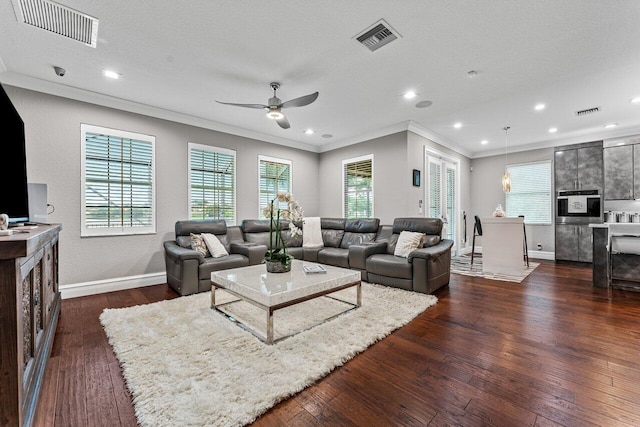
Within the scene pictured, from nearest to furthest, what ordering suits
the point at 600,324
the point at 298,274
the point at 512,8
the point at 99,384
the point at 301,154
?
1. the point at 99,384
2. the point at 512,8
3. the point at 600,324
4. the point at 298,274
5. the point at 301,154

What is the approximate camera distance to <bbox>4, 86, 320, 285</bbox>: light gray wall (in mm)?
3492

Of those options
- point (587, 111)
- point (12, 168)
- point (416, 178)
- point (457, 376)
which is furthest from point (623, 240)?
point (12, 168)

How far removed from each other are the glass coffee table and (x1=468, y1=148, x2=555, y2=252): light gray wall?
600cm

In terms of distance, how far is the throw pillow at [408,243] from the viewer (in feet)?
13.9

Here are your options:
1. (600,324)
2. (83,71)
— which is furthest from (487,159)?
(83,71)

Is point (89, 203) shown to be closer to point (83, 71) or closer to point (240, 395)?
point (83, 71)

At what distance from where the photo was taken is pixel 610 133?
5660 mm

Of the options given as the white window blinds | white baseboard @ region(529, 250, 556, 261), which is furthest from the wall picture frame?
white baseboard @ region(529, 250, 556, 261)

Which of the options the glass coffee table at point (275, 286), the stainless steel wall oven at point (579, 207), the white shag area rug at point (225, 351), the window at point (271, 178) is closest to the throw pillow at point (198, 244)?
the white shag area rug at point (225, 351)

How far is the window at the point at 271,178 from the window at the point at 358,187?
1.36 m

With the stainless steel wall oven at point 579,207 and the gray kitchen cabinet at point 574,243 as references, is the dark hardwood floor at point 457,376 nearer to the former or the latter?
the gray kitchen cabinet at point 574,243

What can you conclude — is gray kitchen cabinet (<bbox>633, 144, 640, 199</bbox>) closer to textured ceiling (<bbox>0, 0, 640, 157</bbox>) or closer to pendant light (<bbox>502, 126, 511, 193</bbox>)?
textured ceiling (<bbox>0, 0, 640, 157</bbox>)

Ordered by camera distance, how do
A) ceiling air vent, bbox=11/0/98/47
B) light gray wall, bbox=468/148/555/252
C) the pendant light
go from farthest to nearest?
light gray wall, bbox=468/148/555/252 → the pendant light → ceiling air vent, bbox=11/0/98/47

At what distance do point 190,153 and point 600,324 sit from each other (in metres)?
5.91
